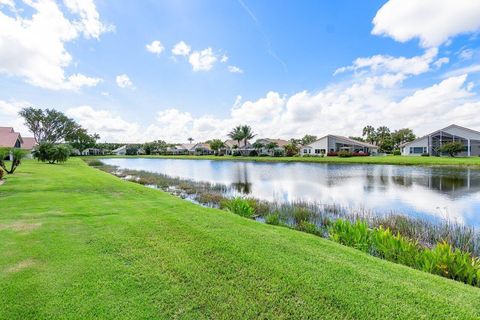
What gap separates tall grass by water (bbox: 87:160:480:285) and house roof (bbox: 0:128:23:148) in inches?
1652

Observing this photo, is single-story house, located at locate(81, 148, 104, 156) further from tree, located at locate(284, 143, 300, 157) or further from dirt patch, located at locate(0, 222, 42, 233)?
dirt patch, located at locate(0, 222, 42, 233)

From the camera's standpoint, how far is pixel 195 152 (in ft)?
307

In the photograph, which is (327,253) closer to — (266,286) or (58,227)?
(266,286)

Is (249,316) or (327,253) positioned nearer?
(249,316)

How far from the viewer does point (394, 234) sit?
8531 millimetres

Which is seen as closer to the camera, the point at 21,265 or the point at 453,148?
the point at 21,265

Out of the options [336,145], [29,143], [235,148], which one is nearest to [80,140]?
[29,143]

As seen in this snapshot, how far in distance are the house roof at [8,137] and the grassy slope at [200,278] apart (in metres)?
45.9

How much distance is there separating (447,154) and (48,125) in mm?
83689

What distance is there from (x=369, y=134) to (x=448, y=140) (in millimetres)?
42594

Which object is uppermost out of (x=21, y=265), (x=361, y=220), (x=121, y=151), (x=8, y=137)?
(x=8, y=137)

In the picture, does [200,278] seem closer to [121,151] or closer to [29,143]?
[29,143]

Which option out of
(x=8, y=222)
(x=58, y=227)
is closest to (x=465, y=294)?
(x=58, y=227)

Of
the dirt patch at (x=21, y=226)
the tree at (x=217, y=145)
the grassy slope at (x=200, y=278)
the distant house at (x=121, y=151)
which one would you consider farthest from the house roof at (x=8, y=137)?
the distant house at (x=121, y=151)
